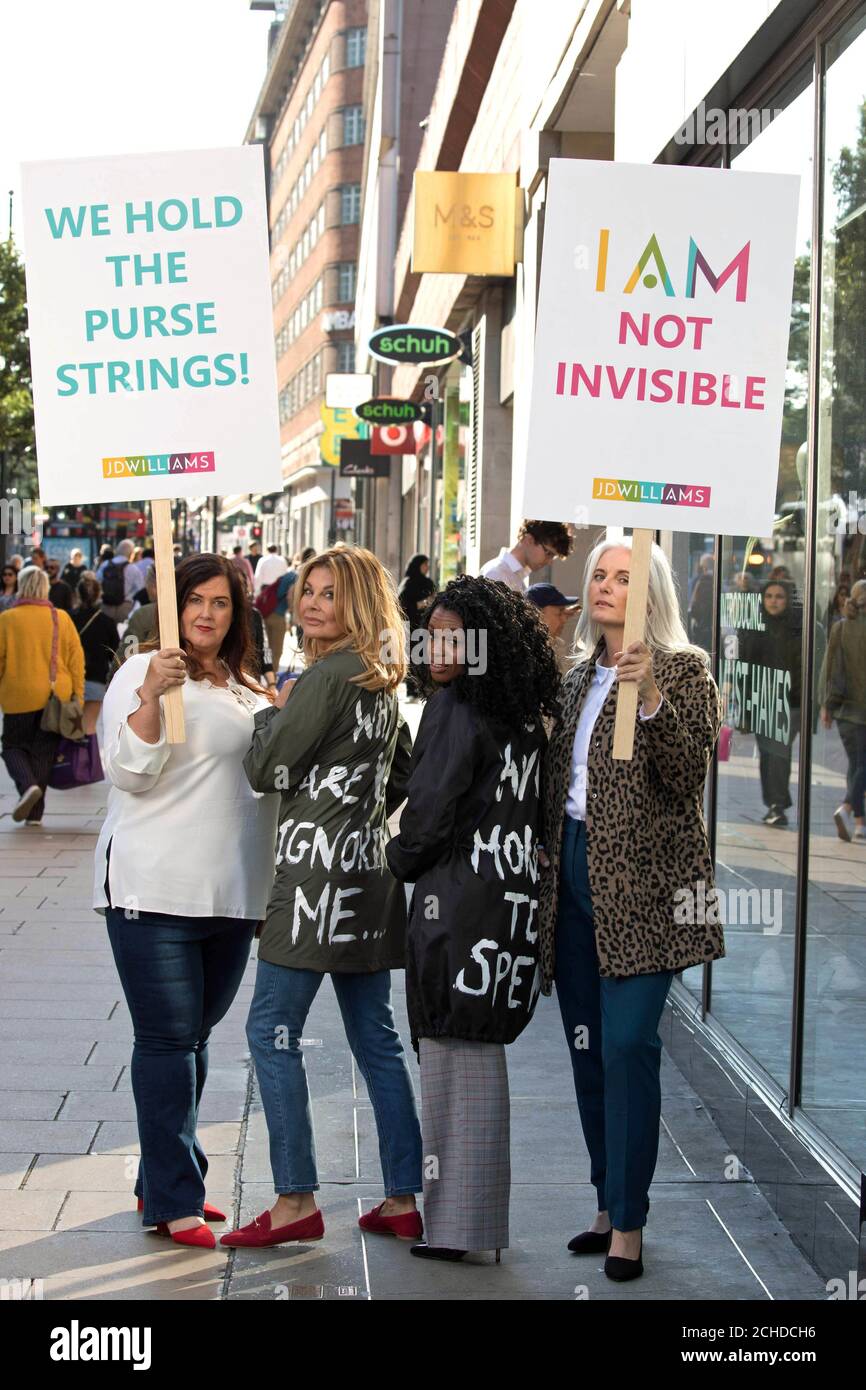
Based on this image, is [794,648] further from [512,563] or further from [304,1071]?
[512,563]

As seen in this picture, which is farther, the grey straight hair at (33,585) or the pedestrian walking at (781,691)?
the grey straight hair at (33,585)

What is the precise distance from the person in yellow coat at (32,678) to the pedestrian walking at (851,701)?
27.0 ft

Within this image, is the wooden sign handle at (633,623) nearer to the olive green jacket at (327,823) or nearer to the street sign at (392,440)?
the olive green jacket at (327,823)

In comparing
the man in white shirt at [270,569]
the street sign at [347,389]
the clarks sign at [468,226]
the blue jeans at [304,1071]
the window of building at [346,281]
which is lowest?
the blue jeans at [304,1071]

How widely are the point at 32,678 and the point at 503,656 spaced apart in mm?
8407

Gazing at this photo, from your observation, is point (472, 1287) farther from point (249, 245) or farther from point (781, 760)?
point (249, 245)

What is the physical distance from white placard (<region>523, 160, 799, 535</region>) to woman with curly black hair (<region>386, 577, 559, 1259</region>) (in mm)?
398

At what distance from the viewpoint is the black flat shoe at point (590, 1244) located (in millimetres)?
4914

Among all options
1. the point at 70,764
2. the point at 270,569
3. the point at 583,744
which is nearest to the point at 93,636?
the point at 70,764

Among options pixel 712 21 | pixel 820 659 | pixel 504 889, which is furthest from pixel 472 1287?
pixel 712 21

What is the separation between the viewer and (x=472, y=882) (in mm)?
4684

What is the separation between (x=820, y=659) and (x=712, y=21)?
2605mm

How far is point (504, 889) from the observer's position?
4.70 meters

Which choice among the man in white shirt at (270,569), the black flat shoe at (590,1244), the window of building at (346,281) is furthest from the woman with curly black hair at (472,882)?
the window of building at (346,281)
